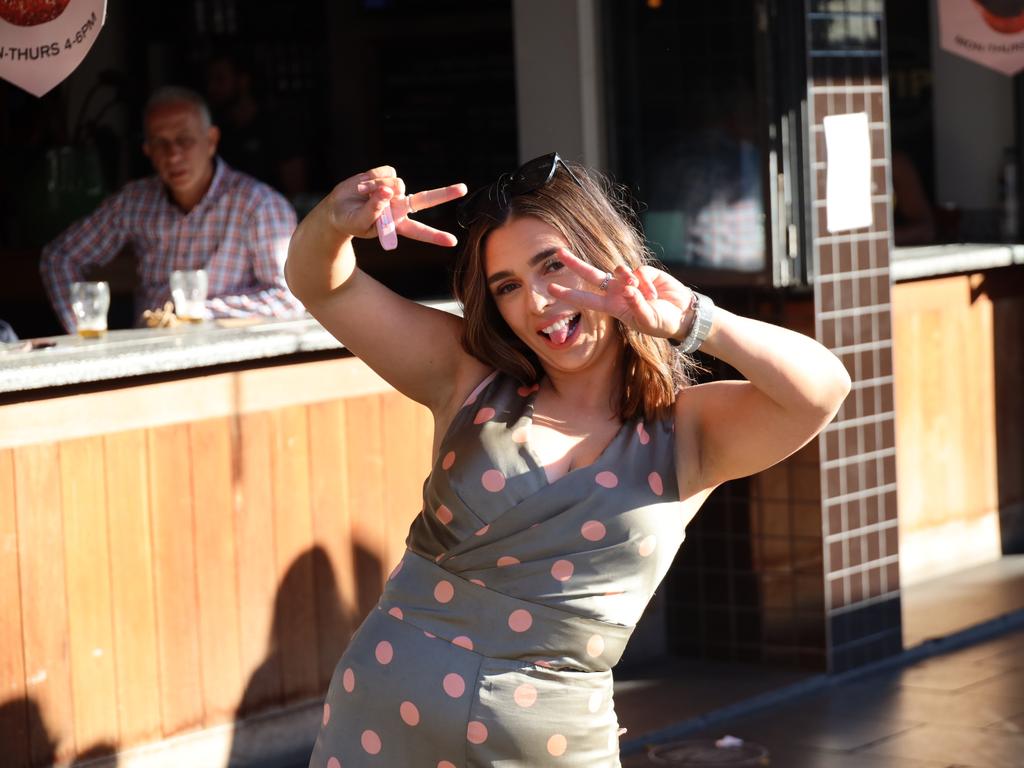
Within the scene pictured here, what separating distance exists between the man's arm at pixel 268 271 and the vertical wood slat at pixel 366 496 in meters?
0.43

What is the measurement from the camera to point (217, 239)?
554cm

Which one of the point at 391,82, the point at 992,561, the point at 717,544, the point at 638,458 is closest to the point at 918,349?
the point at 992,561

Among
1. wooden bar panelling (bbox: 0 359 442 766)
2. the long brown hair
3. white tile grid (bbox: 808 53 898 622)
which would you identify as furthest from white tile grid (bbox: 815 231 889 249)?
the long brown hair

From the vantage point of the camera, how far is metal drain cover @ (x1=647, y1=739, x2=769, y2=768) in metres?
5.07

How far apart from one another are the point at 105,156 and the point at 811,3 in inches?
144

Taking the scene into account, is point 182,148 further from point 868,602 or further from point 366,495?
point 868,602

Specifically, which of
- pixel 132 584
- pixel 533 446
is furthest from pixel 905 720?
pixel 533 446

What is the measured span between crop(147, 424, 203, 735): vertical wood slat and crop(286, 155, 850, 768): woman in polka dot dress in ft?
6.32

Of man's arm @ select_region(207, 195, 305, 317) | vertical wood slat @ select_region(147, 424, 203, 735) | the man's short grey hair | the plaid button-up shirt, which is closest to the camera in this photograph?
vertical wood slat @ select_region(147, 424, 203, 735)

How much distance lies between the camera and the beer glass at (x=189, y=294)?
511 cm

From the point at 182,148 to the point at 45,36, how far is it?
1319mm

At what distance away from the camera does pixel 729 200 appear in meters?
5.92

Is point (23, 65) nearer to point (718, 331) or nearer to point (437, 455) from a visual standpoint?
point (437, 455)

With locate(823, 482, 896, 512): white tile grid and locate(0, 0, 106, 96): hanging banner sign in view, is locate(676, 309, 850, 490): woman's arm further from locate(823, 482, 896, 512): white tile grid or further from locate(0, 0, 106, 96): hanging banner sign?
locate(823, 482, 896, 512): white tile grid
